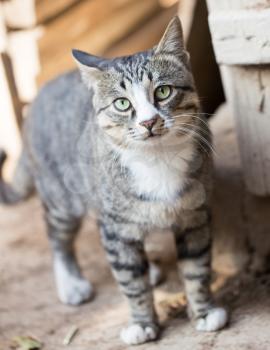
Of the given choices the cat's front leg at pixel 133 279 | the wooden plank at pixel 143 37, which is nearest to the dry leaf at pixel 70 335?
the cat's front leg at pixel 133 279

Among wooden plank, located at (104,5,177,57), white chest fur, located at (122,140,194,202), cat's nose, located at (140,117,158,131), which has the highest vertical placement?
wooden plank, located at (104,5,177,57)

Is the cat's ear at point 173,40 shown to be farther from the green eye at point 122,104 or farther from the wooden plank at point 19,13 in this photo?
the wooden plank at point 19,13

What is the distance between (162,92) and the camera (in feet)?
6.66

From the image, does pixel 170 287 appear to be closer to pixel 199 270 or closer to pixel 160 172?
pixel 199 270

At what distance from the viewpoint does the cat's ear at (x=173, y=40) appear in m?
2.05

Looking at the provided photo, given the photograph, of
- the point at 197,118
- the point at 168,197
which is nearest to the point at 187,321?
the point at 168,197

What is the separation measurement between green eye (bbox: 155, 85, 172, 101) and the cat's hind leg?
0.96 meters

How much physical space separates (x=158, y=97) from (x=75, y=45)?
223cm

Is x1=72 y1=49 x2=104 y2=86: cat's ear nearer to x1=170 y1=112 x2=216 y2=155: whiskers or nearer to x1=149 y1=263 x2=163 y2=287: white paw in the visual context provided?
x1=170 y1=112 x2=216 y2=155: whiskers

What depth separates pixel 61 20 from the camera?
3971 millimetres

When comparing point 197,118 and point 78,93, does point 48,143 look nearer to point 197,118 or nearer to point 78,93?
point 78,93

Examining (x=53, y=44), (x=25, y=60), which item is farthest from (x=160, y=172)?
(x=53, y=44)

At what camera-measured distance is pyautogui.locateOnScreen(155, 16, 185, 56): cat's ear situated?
205 centimetres

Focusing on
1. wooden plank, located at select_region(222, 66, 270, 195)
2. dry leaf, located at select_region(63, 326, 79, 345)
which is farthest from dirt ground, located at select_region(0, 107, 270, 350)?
wooden plank, located at select_region(222, 66, 270, 195)
